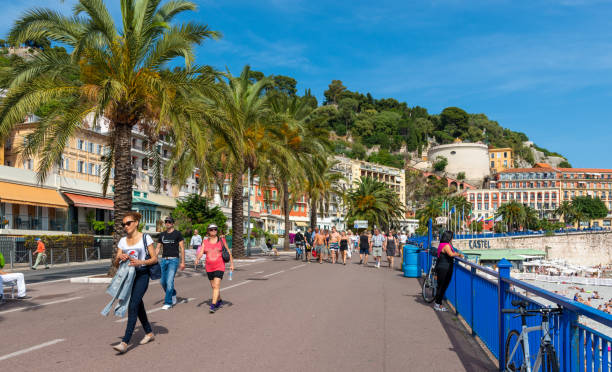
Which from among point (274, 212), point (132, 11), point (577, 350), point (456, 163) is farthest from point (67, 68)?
point (456, 163)

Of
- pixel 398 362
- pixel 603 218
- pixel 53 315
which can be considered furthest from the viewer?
pixel 603 218

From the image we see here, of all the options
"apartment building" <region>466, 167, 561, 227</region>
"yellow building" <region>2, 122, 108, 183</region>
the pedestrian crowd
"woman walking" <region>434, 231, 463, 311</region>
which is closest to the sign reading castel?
"apartment building" <region>466, 167, 561, 227</region>

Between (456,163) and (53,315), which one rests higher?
(456,163)

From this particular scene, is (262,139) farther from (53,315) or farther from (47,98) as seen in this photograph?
(53,315)

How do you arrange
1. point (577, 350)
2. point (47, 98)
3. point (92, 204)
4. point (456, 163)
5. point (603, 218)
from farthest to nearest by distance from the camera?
point (456, 163) < point (603, 218) < point (92, 204) < point (47, 98) < point (577, 350)

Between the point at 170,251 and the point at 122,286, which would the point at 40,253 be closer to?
the point at 170,251

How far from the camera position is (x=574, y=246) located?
102 metres

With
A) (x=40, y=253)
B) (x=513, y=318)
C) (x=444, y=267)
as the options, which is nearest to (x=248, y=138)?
(x=40, y=253)

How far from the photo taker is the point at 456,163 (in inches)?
6767

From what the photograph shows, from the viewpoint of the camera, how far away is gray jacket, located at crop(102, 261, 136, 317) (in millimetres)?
7211

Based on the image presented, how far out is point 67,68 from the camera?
17812mm

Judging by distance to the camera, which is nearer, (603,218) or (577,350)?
(577,350)

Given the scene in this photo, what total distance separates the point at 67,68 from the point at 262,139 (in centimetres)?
1387

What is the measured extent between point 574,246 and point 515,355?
107m
